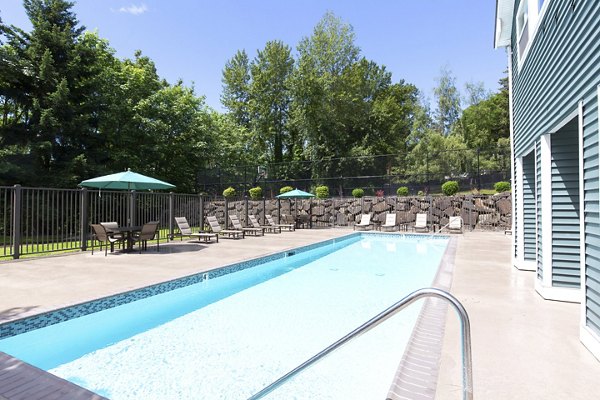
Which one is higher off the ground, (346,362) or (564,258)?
(564,258)

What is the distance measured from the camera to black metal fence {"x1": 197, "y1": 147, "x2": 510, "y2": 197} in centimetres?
1805

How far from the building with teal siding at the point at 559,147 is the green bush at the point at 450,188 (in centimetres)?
1074

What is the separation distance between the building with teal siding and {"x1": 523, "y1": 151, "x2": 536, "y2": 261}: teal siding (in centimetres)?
2

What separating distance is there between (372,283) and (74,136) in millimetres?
17936

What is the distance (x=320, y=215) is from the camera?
2045 cm

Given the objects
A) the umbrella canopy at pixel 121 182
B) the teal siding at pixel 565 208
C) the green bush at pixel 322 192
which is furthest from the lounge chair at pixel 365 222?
the teal siding at pixel 565 208

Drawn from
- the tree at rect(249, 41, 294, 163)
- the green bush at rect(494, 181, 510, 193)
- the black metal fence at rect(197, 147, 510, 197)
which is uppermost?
the tree at rect(249, 41, 294, 163)

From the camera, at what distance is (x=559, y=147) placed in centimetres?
441

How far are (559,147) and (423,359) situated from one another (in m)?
3.45

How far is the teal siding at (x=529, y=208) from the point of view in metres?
6.25

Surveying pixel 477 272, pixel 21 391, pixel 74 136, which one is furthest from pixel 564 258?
pixel 74 136

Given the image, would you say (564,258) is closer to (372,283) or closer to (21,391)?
(372,283)

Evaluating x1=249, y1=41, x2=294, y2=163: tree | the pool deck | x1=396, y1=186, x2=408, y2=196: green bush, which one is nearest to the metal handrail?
the pool deck

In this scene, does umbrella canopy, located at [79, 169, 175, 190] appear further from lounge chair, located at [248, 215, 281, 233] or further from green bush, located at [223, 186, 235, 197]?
green bush, located at [223, 186, 235, 197]
